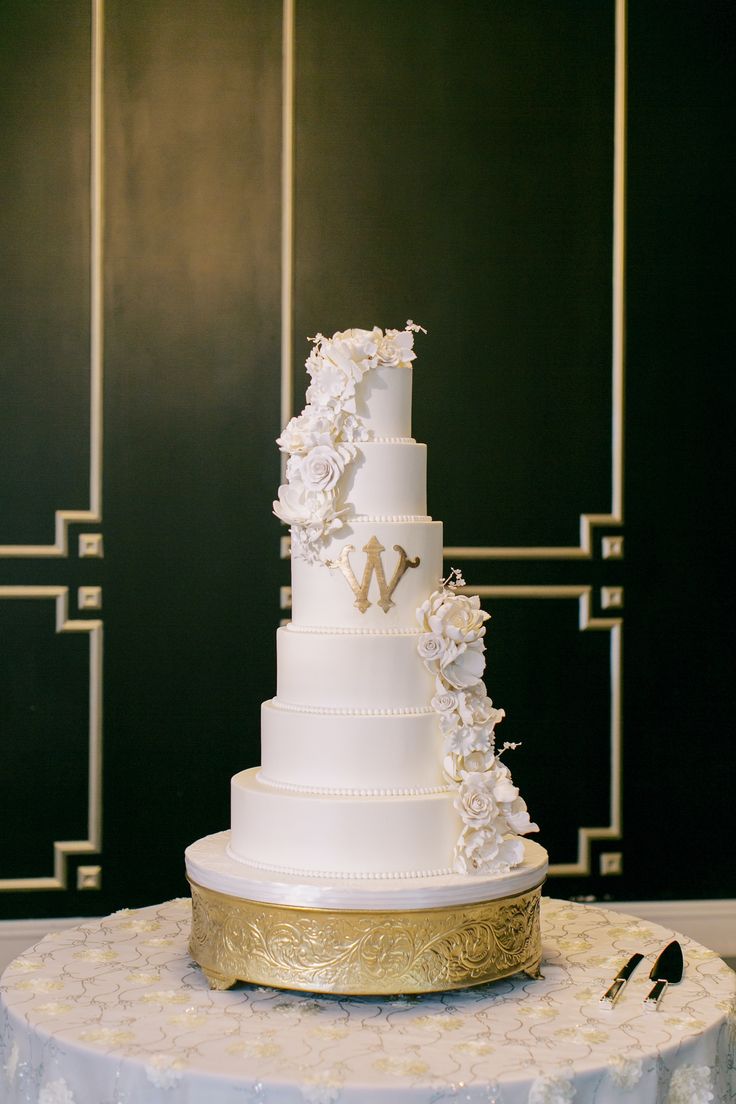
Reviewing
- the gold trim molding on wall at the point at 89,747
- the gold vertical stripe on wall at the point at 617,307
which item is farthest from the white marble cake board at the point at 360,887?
the gold vertical stripe on wall at the point at 617,307

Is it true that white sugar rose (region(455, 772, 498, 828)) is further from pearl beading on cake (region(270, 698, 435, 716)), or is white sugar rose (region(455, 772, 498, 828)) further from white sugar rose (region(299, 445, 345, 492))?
white sugar rose (region(299, 445, 345, 492))

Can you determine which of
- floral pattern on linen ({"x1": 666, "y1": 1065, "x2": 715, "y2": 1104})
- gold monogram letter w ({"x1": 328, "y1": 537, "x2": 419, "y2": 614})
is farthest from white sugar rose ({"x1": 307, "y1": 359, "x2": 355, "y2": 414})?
floral pattern on linen ({"x1": 666, "y1": 1065, "x2": 715, "y2": 1104})

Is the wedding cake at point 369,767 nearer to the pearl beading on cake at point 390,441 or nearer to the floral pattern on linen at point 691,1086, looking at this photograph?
the pearl beading on cake at point 390,441

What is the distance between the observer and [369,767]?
2.28 meters

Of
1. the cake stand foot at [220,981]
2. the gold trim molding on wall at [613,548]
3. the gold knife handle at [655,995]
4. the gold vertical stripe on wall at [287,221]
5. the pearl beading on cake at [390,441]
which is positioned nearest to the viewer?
the gold knife handle at [655,995]

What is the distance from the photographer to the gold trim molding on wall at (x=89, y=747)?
4.18 m

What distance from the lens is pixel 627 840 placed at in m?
4.45

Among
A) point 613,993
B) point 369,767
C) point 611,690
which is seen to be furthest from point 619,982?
point 611,690

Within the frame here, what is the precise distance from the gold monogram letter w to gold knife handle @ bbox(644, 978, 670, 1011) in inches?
30.6

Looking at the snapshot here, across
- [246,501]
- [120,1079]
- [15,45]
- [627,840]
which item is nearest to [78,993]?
[120,1079]

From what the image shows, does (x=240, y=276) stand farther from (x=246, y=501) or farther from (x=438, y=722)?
(x=438, y=722)

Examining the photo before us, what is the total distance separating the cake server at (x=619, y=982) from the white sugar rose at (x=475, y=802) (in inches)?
13.0

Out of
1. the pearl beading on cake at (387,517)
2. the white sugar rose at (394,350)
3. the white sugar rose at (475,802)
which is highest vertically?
the white sugar rose at (394,350)

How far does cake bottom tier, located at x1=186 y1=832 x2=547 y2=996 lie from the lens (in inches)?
83.8
